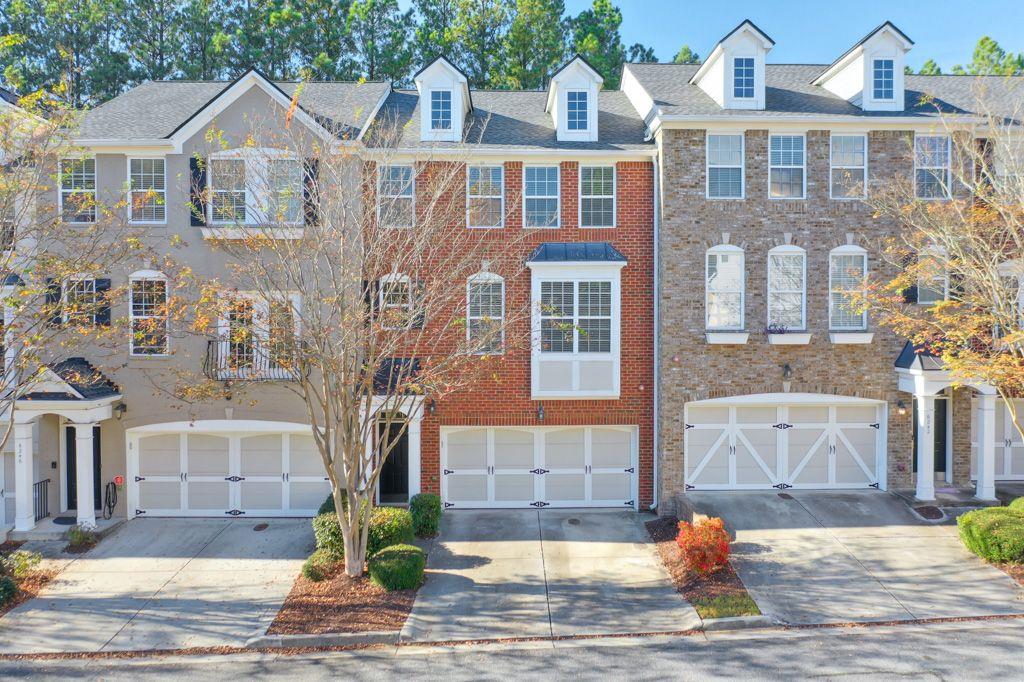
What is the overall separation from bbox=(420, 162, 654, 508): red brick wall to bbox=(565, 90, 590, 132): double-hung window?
117cm

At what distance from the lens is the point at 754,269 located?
47.5 feet

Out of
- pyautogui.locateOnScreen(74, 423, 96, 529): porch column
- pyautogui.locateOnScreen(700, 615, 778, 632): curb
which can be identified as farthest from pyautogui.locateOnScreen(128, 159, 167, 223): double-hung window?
pyautogui.locateOnScreen(700, 615, 778, 632): curb

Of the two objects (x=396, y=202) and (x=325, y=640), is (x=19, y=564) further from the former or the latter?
(x=396, y=202)

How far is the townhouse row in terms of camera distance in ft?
47.0

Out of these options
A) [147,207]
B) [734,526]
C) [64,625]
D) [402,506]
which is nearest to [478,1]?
[147,207]

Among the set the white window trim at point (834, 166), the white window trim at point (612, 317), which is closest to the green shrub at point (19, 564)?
the white window trim at point (612, 317)

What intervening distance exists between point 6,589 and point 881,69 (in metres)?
21.0

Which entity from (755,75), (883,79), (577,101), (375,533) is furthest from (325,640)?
(883,79)

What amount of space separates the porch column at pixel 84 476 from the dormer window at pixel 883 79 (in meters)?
19.6

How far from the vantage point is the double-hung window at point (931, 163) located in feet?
47.6

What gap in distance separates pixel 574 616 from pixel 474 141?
11105 mm

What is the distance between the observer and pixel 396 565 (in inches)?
423

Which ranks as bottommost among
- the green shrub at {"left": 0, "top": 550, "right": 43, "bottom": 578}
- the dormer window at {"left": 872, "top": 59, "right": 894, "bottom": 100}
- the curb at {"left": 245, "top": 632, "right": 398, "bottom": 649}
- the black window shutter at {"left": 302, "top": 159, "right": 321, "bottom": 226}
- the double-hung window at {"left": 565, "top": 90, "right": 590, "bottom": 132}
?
the curb at {"left": 245, "top": 632, "right": 398, "bottom": 649}

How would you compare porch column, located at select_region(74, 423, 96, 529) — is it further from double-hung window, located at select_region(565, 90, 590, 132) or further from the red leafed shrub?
double-hung window, located at select_region(565, 90, 590, 132)
